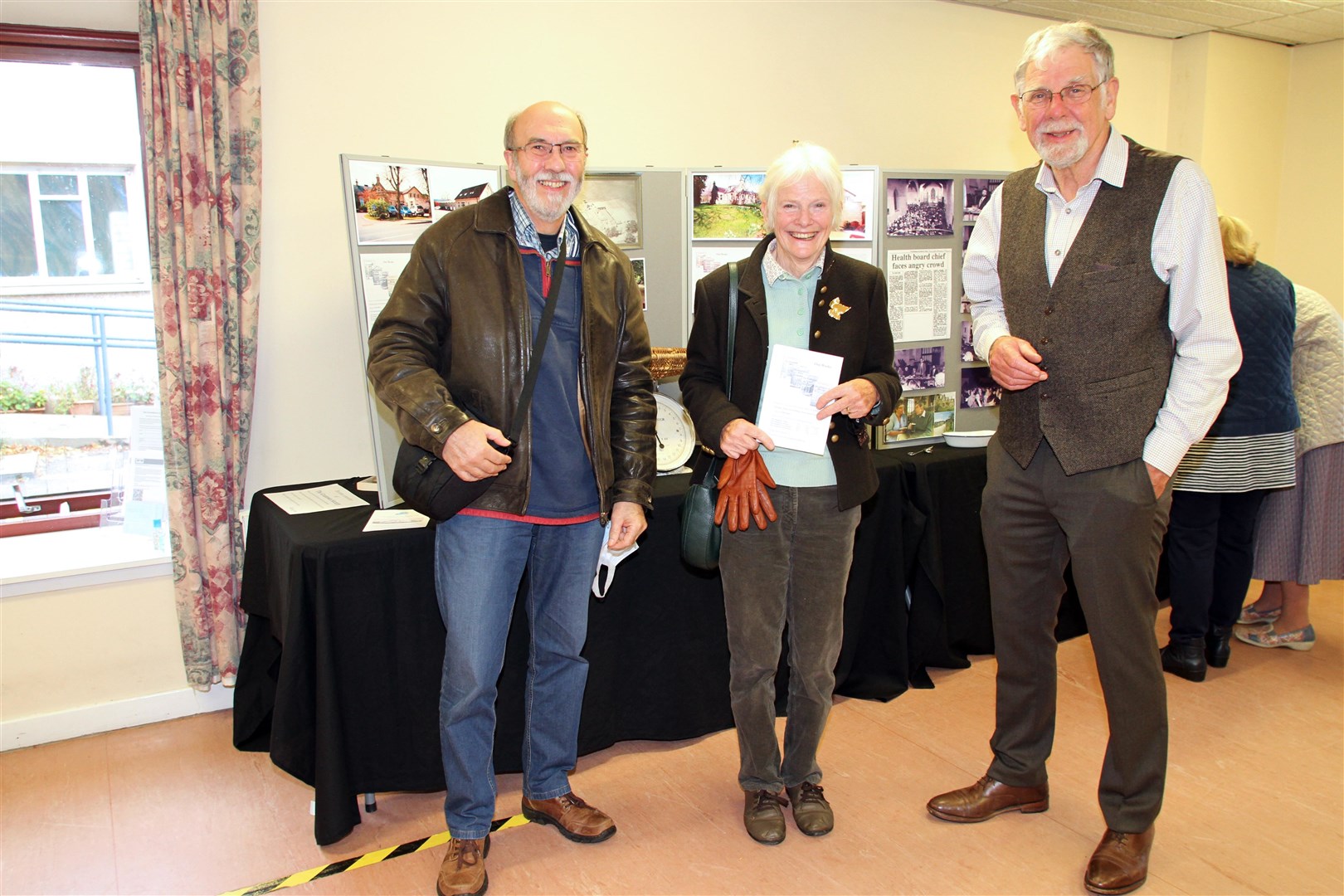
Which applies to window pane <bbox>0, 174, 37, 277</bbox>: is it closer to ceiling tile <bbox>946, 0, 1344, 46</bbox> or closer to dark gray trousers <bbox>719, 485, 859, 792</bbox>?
dark gray trousers <bbox>719, 485, 859, 792</bbox>

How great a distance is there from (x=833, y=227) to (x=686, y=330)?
3.83 ft

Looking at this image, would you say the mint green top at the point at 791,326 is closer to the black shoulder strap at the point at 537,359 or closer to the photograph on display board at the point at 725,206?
the black shoulder strap at the point at 537,359

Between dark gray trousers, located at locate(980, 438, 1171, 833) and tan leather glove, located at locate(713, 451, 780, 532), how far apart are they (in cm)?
62

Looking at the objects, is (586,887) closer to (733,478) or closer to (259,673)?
(733,478)

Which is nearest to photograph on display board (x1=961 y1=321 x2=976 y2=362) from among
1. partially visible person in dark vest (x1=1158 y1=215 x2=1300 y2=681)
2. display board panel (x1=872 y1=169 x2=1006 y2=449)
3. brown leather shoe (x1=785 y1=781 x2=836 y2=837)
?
display board panel (x1=872 y1=169 x2=1006 y2=449)

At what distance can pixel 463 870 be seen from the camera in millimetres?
2176

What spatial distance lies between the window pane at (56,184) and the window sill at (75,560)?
1181mm

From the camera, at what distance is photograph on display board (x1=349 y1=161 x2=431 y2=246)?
8.57ft

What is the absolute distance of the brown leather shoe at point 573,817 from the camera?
93.7 inches

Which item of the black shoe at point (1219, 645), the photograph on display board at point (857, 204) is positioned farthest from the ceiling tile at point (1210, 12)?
the black shoe at point (1219, 645)

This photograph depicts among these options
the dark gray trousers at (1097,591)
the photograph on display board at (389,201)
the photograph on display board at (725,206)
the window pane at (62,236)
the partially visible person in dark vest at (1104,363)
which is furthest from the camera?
the photograph on display board at (725,206)

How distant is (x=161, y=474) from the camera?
128 inches

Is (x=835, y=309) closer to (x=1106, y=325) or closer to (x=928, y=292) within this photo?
(x=1106, y=325)

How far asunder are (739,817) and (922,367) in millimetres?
1904
